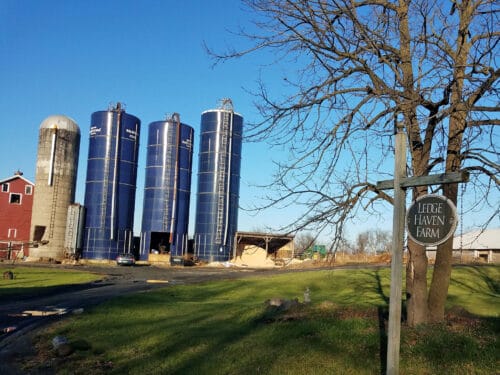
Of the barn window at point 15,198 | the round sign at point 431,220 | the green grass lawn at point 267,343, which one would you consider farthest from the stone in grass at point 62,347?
the barn window at point 15,198

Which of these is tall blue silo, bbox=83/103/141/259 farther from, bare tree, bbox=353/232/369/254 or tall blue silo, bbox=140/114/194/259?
bare tree, bbox=353/232/369/254

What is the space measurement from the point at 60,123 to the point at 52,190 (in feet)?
25.4

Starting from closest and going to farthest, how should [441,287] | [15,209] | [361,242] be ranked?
[441,287]
[361,242]
[15,209]

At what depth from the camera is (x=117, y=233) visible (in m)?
56.7

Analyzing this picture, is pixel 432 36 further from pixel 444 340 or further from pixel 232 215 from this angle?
pixel 232 215

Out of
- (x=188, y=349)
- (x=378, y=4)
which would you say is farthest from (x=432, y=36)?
(x=188, y=349)

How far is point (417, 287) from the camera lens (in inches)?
348

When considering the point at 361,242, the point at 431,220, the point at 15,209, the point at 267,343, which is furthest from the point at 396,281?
the point at 15,209

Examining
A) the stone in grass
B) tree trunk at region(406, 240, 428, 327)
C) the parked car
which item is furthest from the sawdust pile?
tree trunk at region(406, 240, 428, 327)

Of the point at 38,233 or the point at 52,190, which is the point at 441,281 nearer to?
the point at 52,190

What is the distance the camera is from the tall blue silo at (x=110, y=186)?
5597cm

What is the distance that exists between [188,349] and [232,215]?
49298 millimetres

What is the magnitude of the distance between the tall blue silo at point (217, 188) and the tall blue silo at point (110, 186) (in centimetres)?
800

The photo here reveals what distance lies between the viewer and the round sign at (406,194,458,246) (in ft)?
18.2
